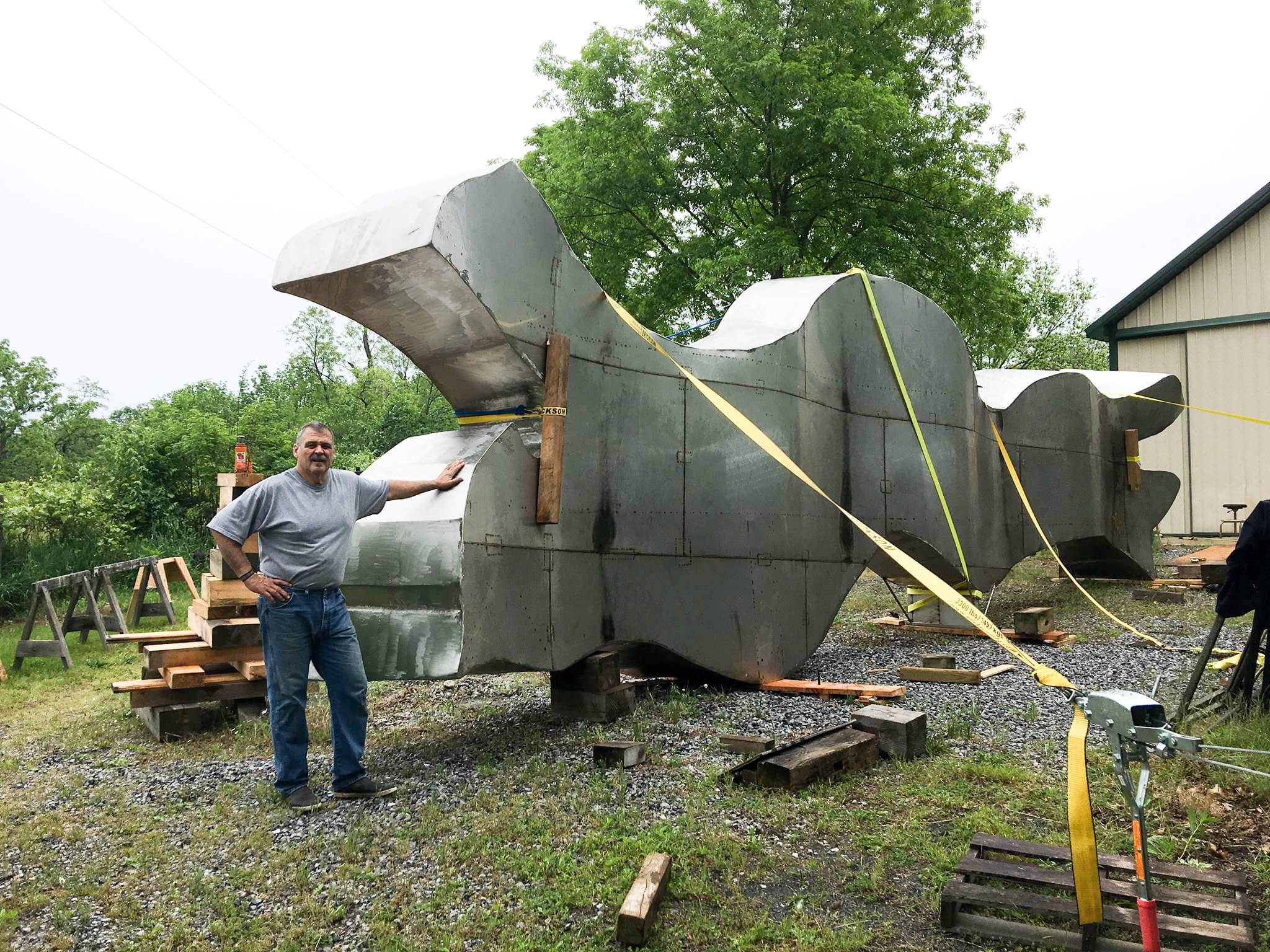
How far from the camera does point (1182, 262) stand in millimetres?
18781

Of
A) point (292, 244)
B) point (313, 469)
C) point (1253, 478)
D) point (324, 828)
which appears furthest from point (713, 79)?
point (324, 828)

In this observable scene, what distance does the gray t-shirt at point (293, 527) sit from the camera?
473cm

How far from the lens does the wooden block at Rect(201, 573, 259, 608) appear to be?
6758 millimetres

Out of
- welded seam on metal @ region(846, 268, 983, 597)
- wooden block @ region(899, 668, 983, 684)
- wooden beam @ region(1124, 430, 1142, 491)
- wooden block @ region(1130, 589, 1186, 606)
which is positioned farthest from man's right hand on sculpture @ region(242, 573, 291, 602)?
wooden beam @ region(1124, 430, 1142, 491)

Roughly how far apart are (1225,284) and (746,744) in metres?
18.0

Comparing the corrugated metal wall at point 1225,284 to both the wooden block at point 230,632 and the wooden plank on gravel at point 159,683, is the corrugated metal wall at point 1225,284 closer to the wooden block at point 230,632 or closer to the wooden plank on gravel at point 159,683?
the wooden block at point 230,632

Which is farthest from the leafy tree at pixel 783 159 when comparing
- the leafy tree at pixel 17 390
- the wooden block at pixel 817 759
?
the leafy tree at pixel 17 390

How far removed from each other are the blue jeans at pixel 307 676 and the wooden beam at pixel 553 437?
4.69ft

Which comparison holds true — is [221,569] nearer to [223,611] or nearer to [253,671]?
[223,611]

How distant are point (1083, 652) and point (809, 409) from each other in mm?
3743

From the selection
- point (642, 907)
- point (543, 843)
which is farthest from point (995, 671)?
point (642, 907)

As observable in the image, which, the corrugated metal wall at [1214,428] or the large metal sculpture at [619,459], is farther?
the corrugated metal wall at [1214,428]

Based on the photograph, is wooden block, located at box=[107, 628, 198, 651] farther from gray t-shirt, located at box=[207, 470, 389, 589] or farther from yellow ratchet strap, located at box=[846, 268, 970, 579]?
yellow ratchet strap, located at box=[846, 268, 970, 579]

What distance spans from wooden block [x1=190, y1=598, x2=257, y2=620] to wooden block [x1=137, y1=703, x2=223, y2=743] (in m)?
0.65
